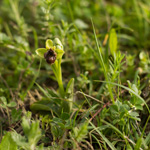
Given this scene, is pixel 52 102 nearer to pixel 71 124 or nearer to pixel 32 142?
pixel 71 124

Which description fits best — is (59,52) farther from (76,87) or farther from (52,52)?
(76,87)

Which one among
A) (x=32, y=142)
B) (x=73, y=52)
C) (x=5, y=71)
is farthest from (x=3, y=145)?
(x=73, y=52)

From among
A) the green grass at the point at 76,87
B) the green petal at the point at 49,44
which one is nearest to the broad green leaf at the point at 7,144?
the green grass at the point at 76,87

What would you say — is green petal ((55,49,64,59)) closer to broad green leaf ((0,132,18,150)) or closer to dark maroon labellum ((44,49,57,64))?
dark maroon labellum ((44,49,57,64))

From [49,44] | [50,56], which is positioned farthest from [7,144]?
[49,44]

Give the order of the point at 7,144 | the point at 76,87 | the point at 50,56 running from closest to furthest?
the point at 7,144, the point at 50,56, the point at 76,87

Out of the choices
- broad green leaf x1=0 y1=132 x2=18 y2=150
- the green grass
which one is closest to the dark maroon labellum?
the green grass

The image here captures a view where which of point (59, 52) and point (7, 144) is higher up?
point (59, 52)

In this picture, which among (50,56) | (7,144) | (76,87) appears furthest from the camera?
(76,87)
